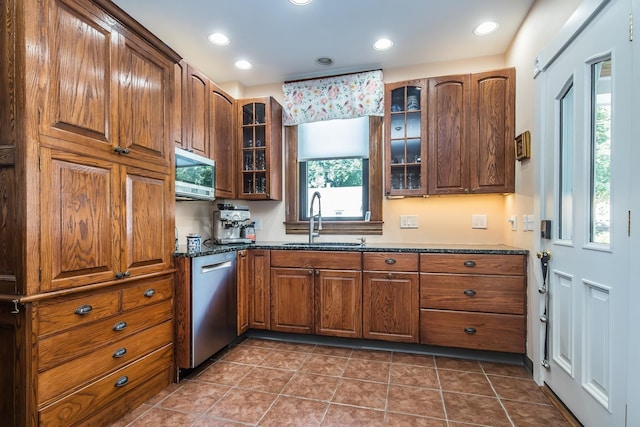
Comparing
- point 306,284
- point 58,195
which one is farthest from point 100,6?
point 306,284

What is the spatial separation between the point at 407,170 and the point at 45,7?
2.59 m

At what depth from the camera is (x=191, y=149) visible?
2.57m

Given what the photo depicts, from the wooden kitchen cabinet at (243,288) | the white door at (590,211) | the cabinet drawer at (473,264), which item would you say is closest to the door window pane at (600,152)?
the white door at (590,211)

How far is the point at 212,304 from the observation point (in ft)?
7.83

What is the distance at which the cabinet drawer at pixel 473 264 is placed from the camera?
235 cm

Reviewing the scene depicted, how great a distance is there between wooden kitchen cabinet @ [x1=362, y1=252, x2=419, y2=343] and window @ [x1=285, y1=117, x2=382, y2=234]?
655mm

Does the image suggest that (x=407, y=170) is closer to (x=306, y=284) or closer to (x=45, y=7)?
Answer: (x=306, y=284)

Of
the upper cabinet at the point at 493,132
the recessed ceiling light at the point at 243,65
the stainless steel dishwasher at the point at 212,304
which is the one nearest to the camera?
the stainless steel dishwasher at the point at 212,304

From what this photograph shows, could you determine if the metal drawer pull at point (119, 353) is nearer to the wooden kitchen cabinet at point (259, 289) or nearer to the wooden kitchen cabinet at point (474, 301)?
the wooden kitchen cabinet at point (259, 289)

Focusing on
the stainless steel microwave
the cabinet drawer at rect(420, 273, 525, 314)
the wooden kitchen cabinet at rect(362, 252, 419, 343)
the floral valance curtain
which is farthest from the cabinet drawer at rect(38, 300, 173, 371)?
the floral valance curtain

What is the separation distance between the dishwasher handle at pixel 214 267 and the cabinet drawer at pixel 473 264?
158 centimetres

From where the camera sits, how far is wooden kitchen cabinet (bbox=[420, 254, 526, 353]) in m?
2.35

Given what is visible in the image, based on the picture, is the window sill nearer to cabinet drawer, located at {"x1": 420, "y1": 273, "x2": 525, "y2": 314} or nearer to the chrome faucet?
the chrome faucet

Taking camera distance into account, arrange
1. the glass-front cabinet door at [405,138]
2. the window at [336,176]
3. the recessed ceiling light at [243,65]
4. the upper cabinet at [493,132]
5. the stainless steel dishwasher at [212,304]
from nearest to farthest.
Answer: the stainless steel dishwasher at [212,304], the upper cabinet at [493,132], the glass-front cabinet door at [405,138], the recessed ceiling light at [243,65], the window at [336,176]
